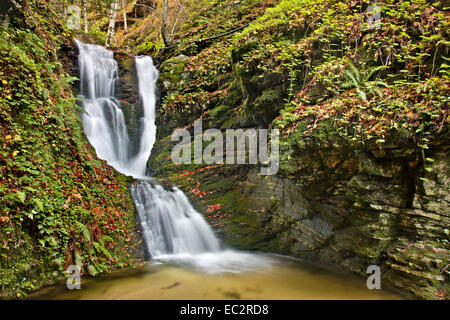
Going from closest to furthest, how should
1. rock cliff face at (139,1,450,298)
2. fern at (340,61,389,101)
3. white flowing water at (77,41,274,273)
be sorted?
rock cliff face at (139,1,450,298) < fern at (340,61,389,101) < white flowing water at (77,41,274,273)

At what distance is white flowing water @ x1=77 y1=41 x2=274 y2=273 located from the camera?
589 cm

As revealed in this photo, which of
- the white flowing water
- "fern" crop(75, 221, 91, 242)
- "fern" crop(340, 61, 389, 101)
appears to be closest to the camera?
"fern" crop(75, 221, 91, 242)

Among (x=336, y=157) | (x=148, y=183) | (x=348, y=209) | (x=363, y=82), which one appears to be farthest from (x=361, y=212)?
(x=148, y=183)

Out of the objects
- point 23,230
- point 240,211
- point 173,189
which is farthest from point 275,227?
point 23,230

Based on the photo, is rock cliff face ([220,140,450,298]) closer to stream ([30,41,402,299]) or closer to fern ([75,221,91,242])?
stream ([30,41,402,299])

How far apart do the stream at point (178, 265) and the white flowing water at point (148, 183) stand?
2 cm

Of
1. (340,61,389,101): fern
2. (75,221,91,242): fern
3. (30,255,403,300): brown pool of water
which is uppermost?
(340,61,389,101): fern

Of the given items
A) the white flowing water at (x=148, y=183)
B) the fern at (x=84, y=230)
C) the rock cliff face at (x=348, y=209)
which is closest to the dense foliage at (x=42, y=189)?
the fern at (x=84, y=230)

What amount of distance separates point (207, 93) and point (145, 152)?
11.7 ft

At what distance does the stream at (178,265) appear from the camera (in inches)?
161

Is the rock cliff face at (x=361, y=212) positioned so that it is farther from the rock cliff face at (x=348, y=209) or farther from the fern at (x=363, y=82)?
the fern at (x=363, y=82)

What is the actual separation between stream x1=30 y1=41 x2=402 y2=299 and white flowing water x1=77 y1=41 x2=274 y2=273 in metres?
0.02

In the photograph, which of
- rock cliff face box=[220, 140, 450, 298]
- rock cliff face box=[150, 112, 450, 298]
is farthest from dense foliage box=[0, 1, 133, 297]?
rock cliff face box=[220, 140, 450, 298]
